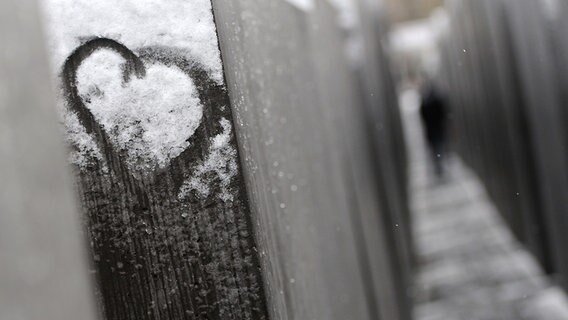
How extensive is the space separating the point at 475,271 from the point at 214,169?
6.14 metres

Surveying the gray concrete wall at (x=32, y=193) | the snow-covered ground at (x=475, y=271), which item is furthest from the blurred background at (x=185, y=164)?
the snow-covered ground at (x=475, y=271)

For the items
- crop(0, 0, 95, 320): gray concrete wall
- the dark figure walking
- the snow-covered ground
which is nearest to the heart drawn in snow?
crop(0, 0, 95, 320): gray concrete wall

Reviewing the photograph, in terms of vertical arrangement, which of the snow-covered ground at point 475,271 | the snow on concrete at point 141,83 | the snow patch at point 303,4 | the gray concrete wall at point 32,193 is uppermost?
the snow patch at point 303,4

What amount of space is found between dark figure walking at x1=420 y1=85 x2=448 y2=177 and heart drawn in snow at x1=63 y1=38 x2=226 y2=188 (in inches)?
571

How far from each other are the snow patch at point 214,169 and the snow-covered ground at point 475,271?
402 cm

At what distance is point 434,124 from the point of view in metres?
15.9

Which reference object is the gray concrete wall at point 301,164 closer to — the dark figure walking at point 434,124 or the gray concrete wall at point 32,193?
the gray concrete wall at point 32,193

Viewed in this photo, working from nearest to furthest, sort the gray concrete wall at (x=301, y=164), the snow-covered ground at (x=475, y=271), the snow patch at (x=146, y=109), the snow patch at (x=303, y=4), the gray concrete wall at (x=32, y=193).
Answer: the gray concrete wall at (x=32, y=193) → the snow patch at (x=146, y=109) → the gray concrete wall at (x=301, y=164) → the snow patch at (x=303, y=4) → the snow-covered ground at (x=475, y=271)

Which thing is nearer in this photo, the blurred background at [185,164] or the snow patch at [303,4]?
the blurred background at [185,164]

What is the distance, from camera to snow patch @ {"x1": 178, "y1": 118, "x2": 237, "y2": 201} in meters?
1.27

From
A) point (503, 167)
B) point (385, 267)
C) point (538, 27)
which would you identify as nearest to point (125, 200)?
point (385, 267)

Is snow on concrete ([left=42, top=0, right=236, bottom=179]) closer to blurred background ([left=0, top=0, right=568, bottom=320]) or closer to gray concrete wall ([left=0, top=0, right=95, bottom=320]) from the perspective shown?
blurred background ([left=0, top=0, right=568, bottom=320])

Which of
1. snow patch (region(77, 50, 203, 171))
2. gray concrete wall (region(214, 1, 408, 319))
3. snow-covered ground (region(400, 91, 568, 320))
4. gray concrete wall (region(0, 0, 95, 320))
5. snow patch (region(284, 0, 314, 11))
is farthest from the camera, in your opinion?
snow-covered ground (region(400, 91, 568, 320))

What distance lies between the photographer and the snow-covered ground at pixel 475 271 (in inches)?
222
